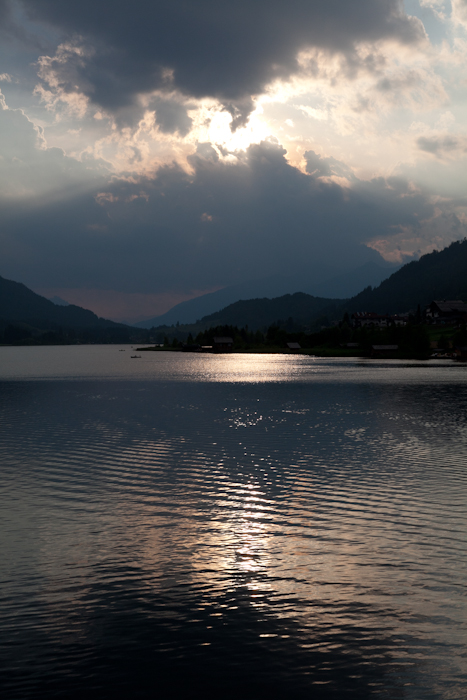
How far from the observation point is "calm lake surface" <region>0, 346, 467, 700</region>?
14062mm

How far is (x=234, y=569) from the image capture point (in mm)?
20703

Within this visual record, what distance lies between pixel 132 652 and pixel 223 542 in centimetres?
925

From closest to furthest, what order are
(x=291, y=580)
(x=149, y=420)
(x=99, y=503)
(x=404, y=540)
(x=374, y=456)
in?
(x=291, y=580) < (x=404, y=540) < (x=99, y=503) < (x=374, y=456) < (x=149, y=420)

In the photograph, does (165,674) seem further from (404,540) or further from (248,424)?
(248,424)

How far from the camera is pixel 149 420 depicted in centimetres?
6512

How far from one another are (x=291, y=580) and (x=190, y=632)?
484cm

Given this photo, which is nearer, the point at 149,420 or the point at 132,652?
the point at 132,652

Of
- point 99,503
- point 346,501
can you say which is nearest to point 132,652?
point 99,503

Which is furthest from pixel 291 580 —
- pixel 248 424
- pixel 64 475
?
pixel 248 424

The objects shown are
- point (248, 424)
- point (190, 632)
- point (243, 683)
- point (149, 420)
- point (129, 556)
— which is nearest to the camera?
point (243, 683)

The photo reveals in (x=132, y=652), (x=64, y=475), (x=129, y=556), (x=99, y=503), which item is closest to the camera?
(x=132, y=652)

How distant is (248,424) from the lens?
60.6 m

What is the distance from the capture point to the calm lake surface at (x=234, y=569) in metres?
14.1

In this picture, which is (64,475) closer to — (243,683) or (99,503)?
(99,503)
